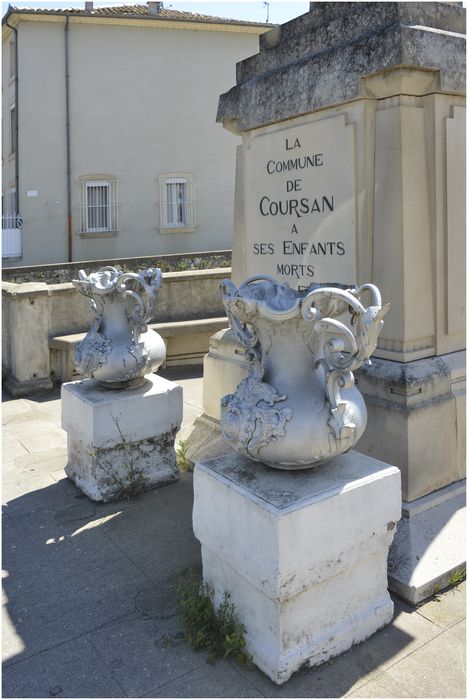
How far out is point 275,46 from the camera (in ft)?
15.0

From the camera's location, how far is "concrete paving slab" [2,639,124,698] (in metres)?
2.65

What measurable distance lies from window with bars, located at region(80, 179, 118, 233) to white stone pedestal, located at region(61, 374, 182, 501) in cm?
1499

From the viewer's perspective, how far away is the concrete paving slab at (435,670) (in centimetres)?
261

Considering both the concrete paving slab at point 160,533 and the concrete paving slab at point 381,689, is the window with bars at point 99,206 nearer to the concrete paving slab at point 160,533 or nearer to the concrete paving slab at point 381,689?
the concrete paving slab at point 160,533

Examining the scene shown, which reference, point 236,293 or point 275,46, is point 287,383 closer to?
point 236,293

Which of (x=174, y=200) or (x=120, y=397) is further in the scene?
(x=174, y=200)

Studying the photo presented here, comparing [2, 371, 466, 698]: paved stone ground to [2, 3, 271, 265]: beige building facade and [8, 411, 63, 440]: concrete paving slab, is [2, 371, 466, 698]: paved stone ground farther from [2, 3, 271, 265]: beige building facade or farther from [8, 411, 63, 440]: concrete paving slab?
[2, 3, 271, 265]: beige building facade

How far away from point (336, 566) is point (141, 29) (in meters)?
19.0

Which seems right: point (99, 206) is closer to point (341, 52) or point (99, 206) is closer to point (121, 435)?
point (121, 435)

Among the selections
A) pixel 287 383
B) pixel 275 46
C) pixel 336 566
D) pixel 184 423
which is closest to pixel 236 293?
pixel 287 383

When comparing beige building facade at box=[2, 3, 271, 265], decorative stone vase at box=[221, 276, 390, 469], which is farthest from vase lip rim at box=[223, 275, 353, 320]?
beige building facade at box=[2, 3, 271, 265]

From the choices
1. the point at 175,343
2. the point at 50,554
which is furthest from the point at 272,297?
the point at 175,343

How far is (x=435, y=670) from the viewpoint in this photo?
2717mm

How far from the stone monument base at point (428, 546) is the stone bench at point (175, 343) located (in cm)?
496
